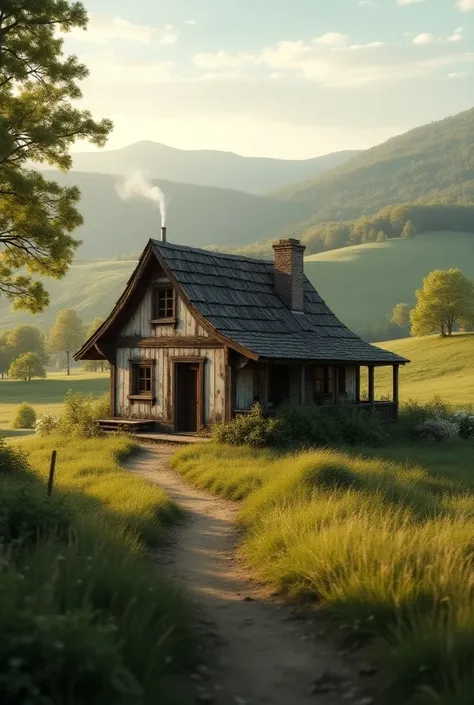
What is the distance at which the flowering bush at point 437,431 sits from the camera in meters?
28.5

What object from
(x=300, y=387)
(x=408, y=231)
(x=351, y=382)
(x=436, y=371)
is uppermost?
(x=408, y=231)

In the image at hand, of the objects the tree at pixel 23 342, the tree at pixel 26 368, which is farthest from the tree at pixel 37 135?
the tree at pixel 23 342

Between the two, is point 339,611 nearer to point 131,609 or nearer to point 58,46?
point 131,609

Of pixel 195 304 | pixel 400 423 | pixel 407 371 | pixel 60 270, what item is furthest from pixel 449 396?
pixel 60 270

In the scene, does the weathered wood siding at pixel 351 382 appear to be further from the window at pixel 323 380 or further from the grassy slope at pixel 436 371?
the grassy slope at pixel 436 371

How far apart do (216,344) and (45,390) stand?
178ft

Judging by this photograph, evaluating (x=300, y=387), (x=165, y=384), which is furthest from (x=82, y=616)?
(x=165, y=384)

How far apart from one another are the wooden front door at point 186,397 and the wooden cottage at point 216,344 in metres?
0.04

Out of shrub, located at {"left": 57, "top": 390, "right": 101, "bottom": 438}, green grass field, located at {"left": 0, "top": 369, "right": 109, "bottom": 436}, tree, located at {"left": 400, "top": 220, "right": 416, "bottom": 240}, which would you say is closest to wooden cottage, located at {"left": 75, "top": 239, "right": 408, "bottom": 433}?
shrub, located at {"left": 57, "top": 390, "right": 101, "bottom": 438}

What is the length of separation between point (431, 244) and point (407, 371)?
132221 mm

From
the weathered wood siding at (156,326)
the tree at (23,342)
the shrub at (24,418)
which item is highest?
the tree at (23,342)

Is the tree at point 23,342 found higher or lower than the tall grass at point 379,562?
higher

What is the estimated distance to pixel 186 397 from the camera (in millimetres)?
26672

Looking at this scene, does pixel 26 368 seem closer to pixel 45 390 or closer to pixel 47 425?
pixel 45 390
